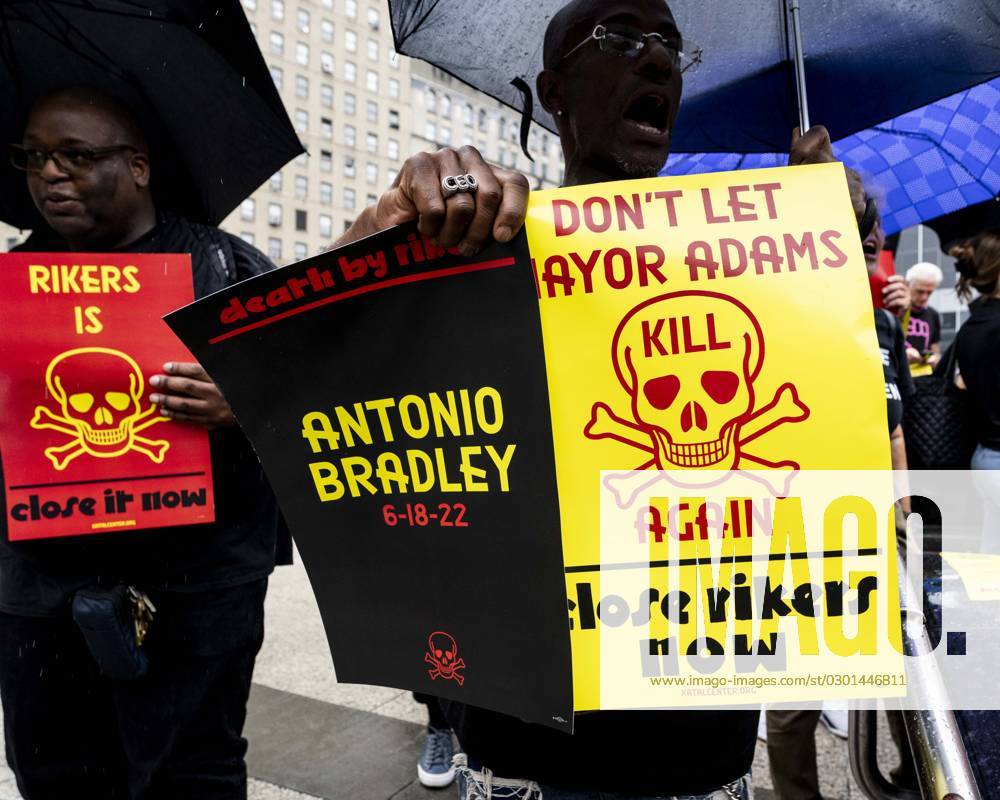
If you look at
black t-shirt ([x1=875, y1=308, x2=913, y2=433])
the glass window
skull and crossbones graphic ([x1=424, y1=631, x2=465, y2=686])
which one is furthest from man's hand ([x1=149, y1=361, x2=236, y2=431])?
the glass window

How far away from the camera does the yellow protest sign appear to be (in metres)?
1.02

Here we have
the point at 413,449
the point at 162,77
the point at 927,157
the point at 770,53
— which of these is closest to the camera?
the point at 413,449

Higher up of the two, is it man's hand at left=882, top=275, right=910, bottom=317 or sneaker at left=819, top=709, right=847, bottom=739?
man's hand at left=882, top=275, right=910, bottom=317

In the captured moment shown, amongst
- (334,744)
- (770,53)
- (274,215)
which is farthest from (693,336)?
(274,215)

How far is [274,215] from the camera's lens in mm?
50500

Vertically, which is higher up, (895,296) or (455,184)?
(895,296)

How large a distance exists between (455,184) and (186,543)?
1.24 metres

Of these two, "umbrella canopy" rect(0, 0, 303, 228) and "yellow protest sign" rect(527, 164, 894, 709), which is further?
"umbrella canopy" rect(0, 0, 303, 228)

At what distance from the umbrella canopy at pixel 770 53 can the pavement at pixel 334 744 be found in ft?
6.53

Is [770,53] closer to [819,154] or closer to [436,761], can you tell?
[819,154]

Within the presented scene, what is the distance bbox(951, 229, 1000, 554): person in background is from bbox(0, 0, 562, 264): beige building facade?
46806mm

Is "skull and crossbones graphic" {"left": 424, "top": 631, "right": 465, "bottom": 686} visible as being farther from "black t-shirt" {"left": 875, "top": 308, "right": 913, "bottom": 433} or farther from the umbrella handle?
"black t-shirt" {"left": 875, "top": 308, "right": 913, "bottom": 433}

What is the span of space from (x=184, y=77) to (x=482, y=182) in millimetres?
1475

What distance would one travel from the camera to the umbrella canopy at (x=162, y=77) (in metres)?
1.99
